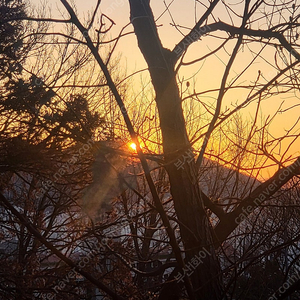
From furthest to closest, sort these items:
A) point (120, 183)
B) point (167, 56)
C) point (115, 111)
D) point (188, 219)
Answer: point (115, 111) < point (167, 56) < point (188, 219) < point (120, 183)

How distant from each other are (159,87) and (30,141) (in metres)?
1.87

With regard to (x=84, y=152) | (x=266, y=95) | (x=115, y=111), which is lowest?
(x=266, y=95)

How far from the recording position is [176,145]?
250 centimetres

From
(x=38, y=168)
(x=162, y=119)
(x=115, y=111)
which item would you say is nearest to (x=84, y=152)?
(x=38, y=168)

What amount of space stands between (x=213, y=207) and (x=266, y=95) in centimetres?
88

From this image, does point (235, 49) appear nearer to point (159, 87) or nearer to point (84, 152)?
point (159, 87)

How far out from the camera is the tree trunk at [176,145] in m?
2.39

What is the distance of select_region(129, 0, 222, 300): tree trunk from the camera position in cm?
239

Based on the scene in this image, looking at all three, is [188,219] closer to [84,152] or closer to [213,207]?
[213,207]

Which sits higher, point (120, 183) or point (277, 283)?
point (277, 283)

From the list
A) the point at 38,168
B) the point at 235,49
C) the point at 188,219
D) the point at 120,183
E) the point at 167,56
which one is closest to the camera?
the point at 120,183

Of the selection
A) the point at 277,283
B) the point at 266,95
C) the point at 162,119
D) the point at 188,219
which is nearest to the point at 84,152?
the point at 162,119

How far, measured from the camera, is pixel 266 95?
8.64ft

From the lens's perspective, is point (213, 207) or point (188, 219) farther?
point (213, 207)
